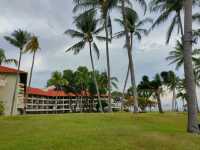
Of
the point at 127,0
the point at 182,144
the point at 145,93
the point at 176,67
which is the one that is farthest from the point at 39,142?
the point at 145,93

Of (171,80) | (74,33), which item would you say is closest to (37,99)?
(74,33)

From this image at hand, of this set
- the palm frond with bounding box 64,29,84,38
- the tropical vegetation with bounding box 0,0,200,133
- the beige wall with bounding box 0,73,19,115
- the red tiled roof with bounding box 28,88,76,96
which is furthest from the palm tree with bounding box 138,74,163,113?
the beige wall with bounding box 0,73,19,115

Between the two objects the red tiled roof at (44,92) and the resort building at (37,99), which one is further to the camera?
the red tiled roof at (44,92)

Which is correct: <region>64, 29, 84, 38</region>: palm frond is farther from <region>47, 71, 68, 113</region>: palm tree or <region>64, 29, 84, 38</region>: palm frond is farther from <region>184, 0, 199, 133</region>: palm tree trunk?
<region>47, 71, 68, 113</region>: palm tree

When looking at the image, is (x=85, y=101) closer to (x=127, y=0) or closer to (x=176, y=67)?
(x=176, y=67)

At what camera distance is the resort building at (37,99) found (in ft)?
109

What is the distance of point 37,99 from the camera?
50281mm

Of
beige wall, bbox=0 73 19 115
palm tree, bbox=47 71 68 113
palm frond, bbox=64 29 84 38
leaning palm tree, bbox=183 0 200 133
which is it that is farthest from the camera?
palm tree, bbox=47 71 68 113

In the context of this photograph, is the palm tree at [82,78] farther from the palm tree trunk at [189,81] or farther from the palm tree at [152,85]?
the palm tree trunk at [189,81]

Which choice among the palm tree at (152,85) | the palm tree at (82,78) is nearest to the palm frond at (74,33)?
the palm tree at (152,85)

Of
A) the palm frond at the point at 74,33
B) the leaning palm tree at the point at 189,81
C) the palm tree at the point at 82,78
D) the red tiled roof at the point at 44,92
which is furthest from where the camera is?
the palm tree at the point at 82,78

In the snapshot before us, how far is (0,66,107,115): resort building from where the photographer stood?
33094 mm

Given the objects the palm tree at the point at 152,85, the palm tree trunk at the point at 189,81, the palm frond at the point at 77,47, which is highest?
the palm frond at the point at 77,47

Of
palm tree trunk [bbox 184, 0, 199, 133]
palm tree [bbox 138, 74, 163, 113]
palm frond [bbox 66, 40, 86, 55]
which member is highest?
palm frond [bbox 66, 40, 86, 55]
